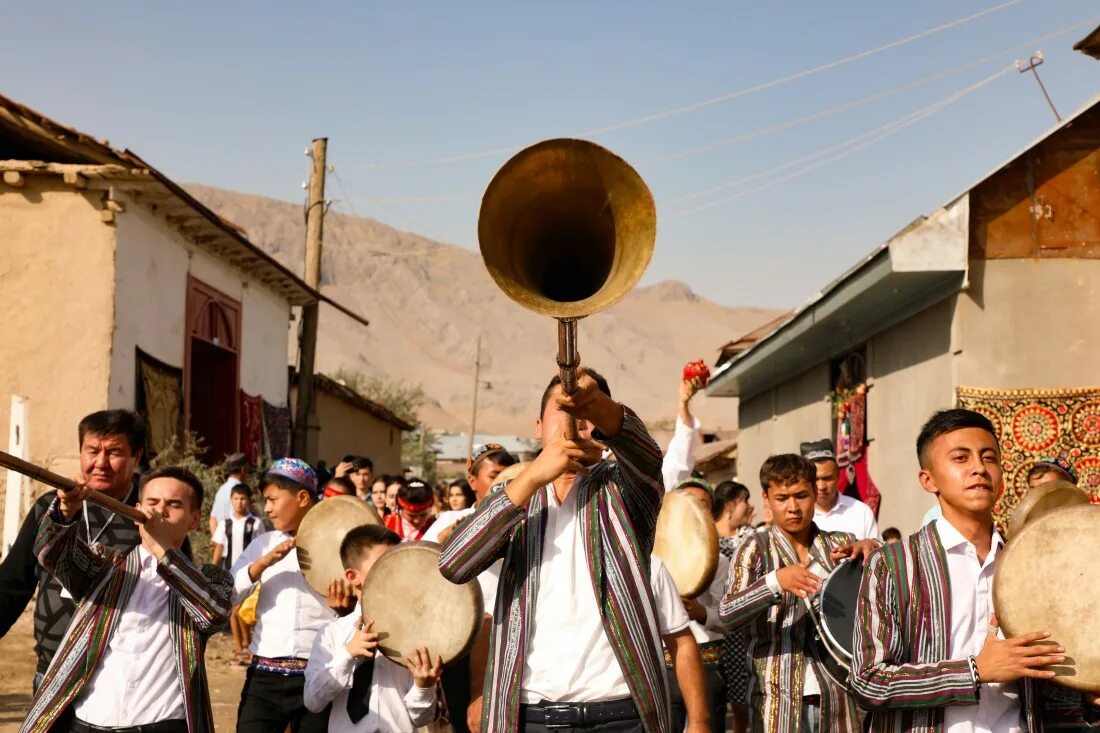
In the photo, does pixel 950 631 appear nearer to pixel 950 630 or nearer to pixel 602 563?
pixel 950 630

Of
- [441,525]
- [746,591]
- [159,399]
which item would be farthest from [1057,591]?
[159,399]

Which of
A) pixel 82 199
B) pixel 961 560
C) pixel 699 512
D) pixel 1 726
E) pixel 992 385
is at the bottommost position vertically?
pixel 1 726

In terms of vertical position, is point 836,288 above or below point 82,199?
below

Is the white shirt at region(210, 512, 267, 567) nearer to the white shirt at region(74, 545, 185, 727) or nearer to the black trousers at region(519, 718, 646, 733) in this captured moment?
the white shirt at region(74, 545, 185, 727)

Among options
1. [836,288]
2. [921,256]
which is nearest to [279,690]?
[921,256]

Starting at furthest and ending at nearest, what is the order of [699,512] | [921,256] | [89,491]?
[921,256] < [699,512] < [89,491]

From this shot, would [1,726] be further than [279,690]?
Yes

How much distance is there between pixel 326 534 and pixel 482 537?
3024mm

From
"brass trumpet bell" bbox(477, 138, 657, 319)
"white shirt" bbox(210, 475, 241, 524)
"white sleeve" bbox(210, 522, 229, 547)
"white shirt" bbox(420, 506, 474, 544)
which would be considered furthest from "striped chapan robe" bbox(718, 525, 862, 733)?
"white shirt" bbox(210, 475, 241, 524)

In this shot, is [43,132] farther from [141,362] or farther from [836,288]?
[836,288]

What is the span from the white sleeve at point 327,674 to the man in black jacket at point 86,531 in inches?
44.3

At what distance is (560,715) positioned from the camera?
386 cm

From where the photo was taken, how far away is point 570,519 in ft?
13.3

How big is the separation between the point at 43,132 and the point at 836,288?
9.67m
